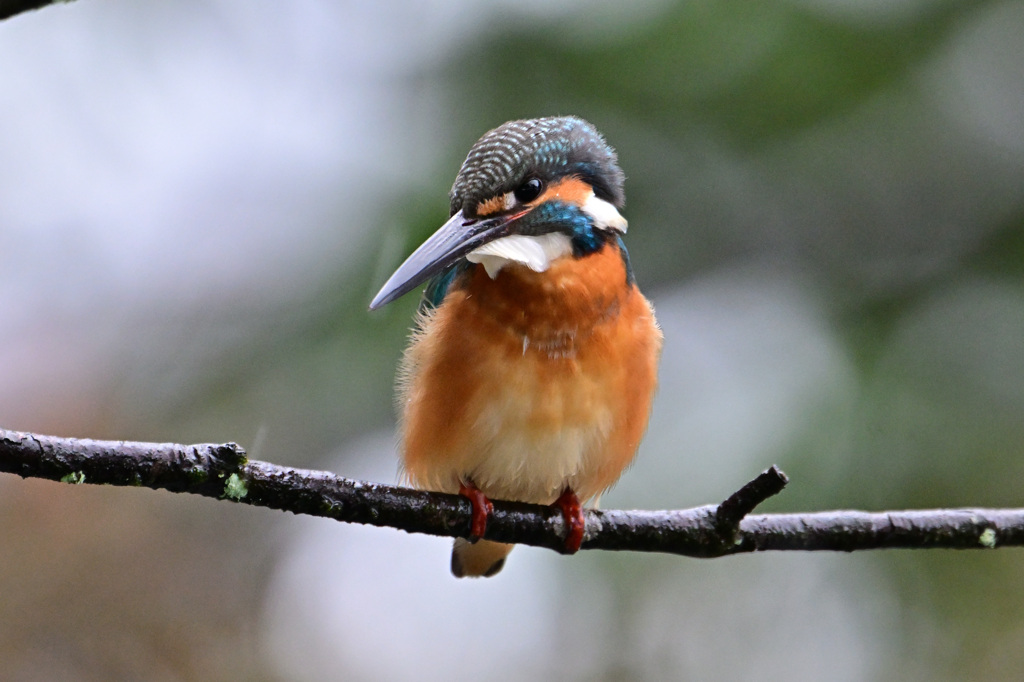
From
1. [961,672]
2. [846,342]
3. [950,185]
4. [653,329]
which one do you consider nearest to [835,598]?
[961,672]

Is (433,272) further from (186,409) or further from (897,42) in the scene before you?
(897,42)

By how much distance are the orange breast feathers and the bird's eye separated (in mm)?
166

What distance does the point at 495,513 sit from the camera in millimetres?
2293

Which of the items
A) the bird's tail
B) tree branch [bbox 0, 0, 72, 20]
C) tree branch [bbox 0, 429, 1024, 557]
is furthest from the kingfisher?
tree branch [bbox 0, 0, 72, 20]

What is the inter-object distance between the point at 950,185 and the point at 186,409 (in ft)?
12.3

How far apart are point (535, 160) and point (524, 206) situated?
0.12 m

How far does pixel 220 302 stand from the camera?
4.34 metres

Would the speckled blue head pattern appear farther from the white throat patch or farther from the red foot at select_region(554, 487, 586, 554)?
the red foot at select_region(554, 487, 586, 554)

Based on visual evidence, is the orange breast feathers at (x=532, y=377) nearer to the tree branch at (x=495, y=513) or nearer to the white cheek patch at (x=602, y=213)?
the white cheek patch at (x=602, y=213)

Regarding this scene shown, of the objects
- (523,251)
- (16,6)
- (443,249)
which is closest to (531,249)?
(523,251)

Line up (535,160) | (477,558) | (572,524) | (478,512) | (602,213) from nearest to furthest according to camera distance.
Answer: (478,512) → (572,524) → (535,160) → (602,213) → (477,558)

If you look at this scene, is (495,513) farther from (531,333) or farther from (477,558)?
(477,558)

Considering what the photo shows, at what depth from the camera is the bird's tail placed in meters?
2.93

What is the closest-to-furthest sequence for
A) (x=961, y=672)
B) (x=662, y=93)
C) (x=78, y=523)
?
(x=78, y=523) < (x=961, y=672) < (x=662, y=93)
